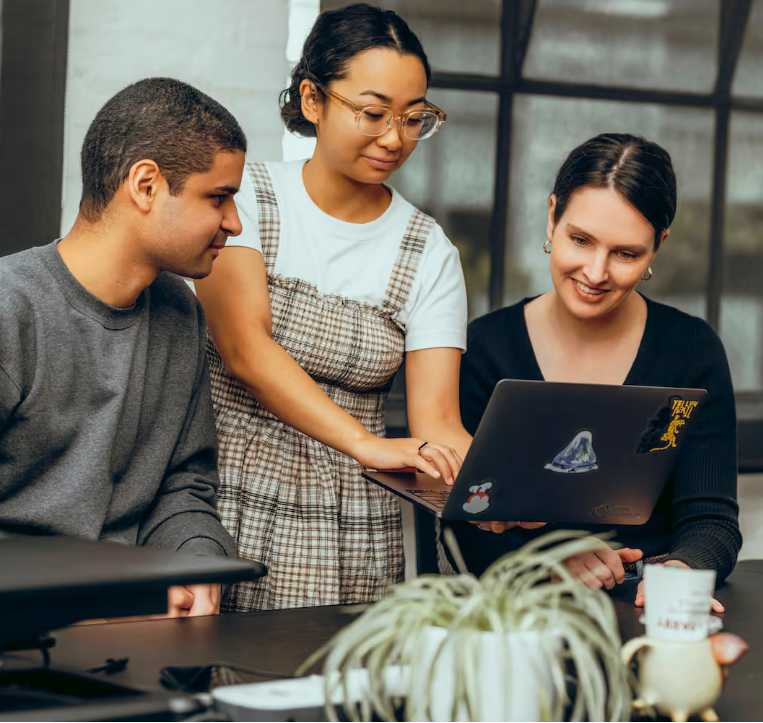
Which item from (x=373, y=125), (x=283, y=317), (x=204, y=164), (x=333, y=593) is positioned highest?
(x=373, y=125)

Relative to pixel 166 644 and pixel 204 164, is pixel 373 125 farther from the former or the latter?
pixel 166 644

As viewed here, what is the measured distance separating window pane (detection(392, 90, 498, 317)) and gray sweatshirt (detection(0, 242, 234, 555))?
1153 millimetres

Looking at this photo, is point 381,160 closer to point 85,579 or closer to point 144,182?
point 144,182

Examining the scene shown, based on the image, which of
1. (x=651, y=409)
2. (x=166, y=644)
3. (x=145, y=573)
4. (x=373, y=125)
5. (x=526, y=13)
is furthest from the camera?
(x=526, y=13)

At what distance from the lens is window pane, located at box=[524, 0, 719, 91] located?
2977 mm

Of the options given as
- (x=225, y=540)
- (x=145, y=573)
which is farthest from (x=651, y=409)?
(x=145, y=573)

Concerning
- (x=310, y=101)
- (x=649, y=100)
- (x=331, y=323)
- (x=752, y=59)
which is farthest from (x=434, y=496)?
(x=752, y=59)

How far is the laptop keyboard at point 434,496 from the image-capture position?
1.64 meters

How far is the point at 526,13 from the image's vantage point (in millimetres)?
2934

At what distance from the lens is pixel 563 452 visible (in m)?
1.60

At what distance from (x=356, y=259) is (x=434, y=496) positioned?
588 millimetres

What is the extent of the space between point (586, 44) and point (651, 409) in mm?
1638

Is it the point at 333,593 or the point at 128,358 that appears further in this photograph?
the point at 333,593

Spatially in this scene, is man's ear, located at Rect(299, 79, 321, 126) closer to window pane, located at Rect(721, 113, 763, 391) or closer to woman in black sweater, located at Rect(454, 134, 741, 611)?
woman in black sweater, located at Rect(454, 134, 741, 611)
